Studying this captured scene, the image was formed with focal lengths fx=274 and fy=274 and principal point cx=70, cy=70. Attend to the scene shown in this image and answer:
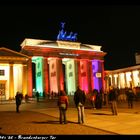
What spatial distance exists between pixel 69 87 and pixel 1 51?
27124mm

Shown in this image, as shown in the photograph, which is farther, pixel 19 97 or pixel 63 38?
pixel 63 38

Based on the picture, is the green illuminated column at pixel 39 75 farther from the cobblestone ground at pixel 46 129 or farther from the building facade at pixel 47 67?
the cobblestone ground at pixel 46 129

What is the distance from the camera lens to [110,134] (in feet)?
39.5

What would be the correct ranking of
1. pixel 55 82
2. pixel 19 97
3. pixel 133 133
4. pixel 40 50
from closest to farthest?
pixel 133 133 < pixel 19 97 < pixel 40 50 < pixel 55 82

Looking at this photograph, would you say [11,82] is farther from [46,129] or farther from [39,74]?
[46,129]

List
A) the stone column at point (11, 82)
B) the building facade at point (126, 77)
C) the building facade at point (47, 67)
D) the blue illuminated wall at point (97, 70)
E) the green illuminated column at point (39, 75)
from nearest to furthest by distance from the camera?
1. the stone column at point (11, 82)
2. the building facade at point (47, 67)
3. the green illuminated column at point (39, 75)
4. the blue illuminated wall at point (97, 70)
5. the building facade at point (126, 77)

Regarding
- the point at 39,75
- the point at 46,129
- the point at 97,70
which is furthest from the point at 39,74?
the point at 46,129

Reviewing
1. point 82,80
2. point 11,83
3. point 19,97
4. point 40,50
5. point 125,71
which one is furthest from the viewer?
point 125,71

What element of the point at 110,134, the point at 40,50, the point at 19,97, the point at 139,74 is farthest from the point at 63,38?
the point at 110,134

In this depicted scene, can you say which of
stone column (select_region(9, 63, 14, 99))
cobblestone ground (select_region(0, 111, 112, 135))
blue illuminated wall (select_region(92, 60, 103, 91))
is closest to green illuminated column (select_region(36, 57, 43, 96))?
stone column (select_region(9, 63, 14, 99))

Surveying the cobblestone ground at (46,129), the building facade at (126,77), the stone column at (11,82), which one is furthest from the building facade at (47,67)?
the cobblestone ground at (46,129)

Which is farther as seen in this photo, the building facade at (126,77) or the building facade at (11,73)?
the building facade at (126,77)

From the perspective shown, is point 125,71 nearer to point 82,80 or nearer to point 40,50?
point 82,80

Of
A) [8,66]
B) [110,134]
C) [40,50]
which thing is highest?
[40,50]
